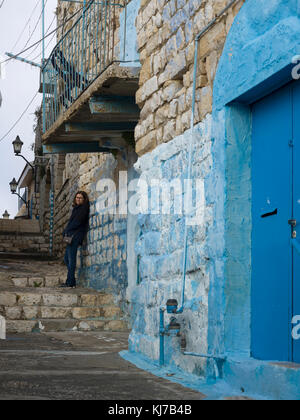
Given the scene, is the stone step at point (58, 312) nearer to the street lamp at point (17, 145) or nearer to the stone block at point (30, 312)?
the stone block at point (30, 312)

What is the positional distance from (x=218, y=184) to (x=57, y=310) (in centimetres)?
494

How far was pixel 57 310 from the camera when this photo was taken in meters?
8.55

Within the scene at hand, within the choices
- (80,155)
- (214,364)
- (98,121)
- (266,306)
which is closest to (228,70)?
(266,306)

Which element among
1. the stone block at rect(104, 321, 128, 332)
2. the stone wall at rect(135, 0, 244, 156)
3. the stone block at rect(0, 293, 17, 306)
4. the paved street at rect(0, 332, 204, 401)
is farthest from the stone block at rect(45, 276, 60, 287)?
the stone wall at rect(135, 0, 244, 156)

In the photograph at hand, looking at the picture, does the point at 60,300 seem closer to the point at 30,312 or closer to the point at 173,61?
the point at 30,312

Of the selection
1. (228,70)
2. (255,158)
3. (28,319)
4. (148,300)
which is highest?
(228,70)

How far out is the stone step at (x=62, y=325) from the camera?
8.03 metres

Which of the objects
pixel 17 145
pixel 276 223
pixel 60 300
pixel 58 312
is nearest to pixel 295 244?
pixel 276 223

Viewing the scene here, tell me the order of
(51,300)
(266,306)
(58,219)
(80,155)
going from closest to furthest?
(266,306) < (51,300) < (80,155) < (58,219)

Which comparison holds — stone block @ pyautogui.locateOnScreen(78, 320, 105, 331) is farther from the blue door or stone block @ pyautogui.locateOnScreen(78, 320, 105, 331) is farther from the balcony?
the blue door
